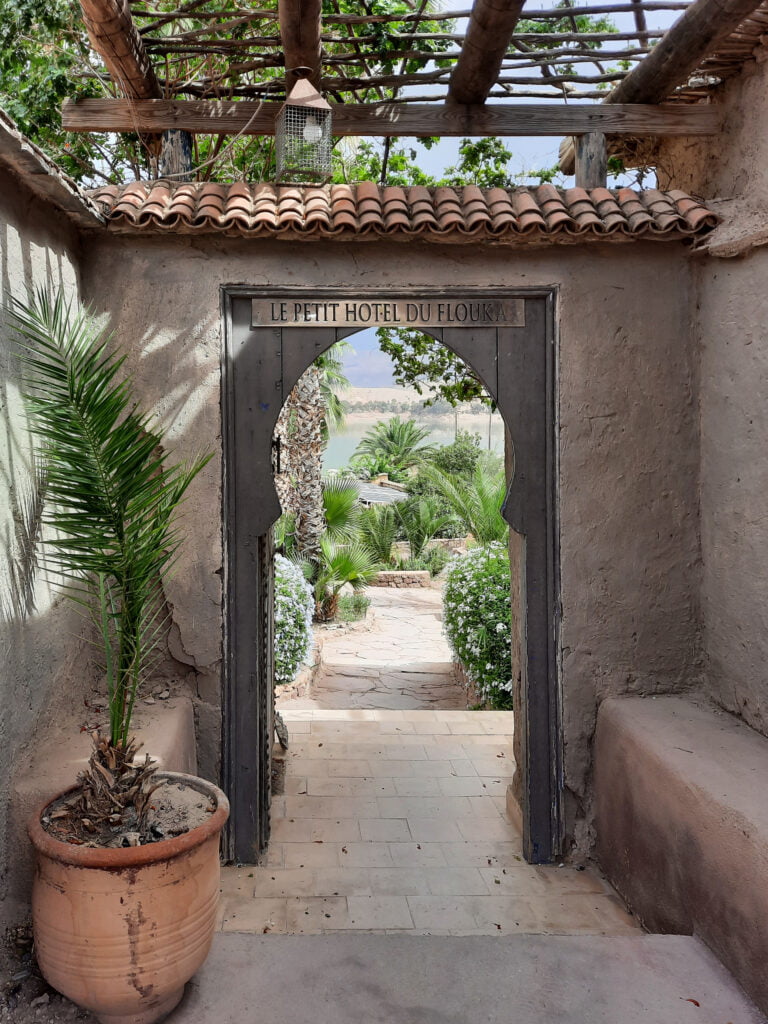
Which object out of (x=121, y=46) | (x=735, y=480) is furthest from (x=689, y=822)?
(x=121, y=46)

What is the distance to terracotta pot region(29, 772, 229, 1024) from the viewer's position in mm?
2893

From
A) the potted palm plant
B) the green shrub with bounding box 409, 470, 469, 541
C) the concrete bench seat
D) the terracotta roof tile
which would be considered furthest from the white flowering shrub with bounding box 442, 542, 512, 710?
the green shrub with bounding box 409, 470, 469, 541

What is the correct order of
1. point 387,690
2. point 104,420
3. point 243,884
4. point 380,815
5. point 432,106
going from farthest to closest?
1. point 387,690
2. point 380,815
3. point 432,106
4. point 243,884
5. point 104,420

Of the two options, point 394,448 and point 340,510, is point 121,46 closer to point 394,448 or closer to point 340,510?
point 340,510

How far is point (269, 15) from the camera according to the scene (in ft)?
16.0

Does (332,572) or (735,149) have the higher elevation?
(735,149)

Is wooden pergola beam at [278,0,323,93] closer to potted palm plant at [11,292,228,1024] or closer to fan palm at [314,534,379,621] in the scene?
potted palm plant at [11,292,228,1024]

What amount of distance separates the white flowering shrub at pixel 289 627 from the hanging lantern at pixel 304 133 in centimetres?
491

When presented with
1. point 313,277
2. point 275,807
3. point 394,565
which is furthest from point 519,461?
Answer: point 394,565

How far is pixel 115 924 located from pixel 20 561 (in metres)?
1.62

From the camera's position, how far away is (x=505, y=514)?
5.05 metres

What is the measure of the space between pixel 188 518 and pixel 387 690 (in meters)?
5.95

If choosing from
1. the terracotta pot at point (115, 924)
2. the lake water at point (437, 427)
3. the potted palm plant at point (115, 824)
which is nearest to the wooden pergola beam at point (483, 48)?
the potted palm plant at point (115, 824)

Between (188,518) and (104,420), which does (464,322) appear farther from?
(104,420)
